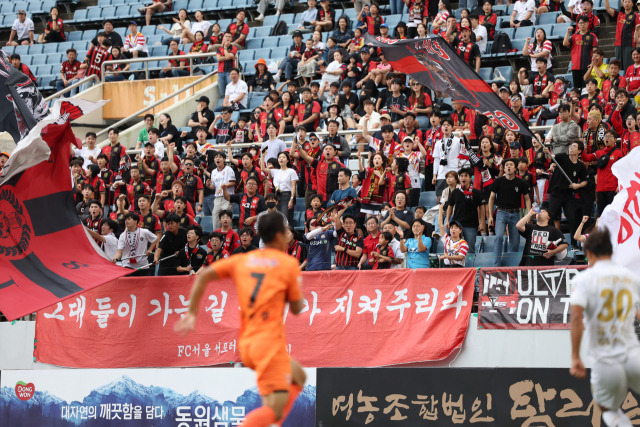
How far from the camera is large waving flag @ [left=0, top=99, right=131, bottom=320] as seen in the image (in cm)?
1287

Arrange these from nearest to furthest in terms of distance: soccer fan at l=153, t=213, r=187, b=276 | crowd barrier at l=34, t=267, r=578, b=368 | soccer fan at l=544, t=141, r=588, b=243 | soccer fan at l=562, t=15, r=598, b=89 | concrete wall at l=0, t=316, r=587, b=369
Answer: concrete wall at l=0, t=316, r=587, b=369 < crowd barrier at l=34, t=267, r=578, b=368 < soccer fan at l=544, t=141, r=588, b=243 < soccer fan at l=153, t=213, r=187, b=276 < soccer fan at l=562, t=15, r=598, b=89

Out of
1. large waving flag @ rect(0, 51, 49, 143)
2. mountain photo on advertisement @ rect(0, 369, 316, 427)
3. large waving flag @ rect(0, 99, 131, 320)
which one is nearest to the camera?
mountain photo on advertisement @ rect(0, 369, 316, 427)

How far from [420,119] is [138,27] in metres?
11.6

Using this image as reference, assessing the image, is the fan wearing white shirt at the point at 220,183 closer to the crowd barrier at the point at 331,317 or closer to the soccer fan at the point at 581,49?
the crowd barrier at the point at 331,317

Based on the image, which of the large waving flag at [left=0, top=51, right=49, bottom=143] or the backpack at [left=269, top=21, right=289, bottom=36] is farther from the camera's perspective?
the backpack at [left=269, top=21, right=289, bottom=36]

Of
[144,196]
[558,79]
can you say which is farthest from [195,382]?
[558,79]

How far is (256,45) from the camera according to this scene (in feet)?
78.8

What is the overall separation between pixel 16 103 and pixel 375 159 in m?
5.47

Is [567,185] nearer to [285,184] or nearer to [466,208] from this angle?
[466,208]

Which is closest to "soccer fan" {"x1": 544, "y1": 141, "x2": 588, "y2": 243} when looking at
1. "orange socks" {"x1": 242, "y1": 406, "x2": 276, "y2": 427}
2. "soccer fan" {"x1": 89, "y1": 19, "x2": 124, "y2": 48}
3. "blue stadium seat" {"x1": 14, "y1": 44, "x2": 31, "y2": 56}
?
"orange socks" {"x1": 242, "y1": 406, "x2": 276, "y2": 427}

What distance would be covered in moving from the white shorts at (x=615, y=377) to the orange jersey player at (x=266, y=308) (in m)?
2.27

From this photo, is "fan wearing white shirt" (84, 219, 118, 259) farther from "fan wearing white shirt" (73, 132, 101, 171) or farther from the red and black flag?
the red and black flag

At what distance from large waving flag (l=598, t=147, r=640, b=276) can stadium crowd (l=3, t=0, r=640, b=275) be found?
1.37 m

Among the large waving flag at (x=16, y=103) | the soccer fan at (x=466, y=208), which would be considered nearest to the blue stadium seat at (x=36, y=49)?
the large waving flag at (x=16, y=103)
